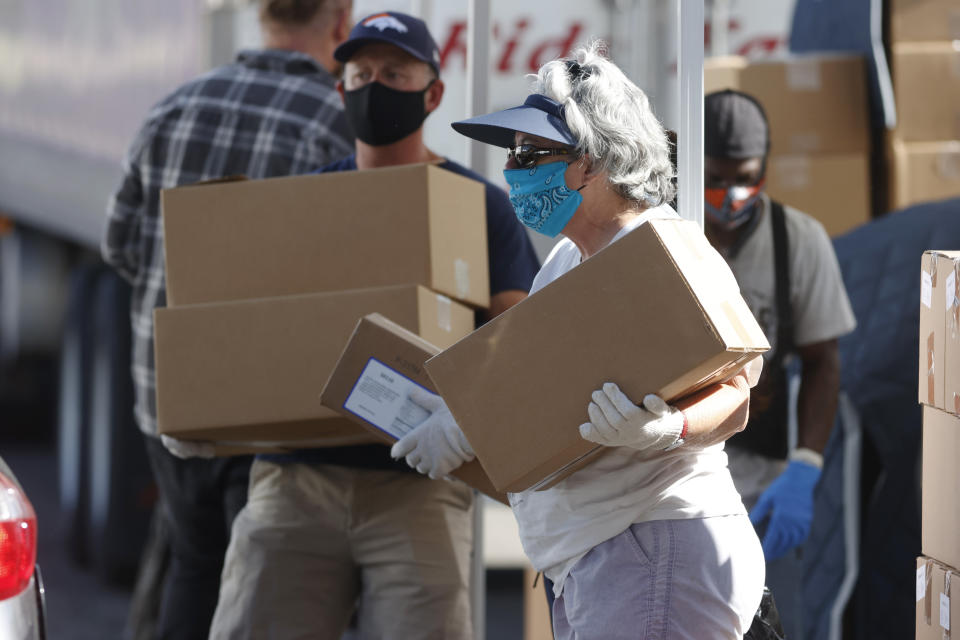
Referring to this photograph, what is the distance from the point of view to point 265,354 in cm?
241

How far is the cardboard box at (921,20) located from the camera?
4.04 meters

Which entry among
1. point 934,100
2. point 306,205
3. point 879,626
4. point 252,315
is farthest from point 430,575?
point 934,100

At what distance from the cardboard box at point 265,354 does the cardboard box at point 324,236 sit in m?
0.06

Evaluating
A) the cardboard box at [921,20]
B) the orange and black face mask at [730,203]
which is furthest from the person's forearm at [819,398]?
the cardboard box at [921,20]

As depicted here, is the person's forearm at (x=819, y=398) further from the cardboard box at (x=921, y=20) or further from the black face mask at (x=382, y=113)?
the cardboard box at (x=921, y=20)

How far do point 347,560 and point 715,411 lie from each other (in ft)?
3.31

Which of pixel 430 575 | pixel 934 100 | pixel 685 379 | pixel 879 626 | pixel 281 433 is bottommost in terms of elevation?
pixel 879 626

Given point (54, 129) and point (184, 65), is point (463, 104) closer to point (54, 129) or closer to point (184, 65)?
point (184, 65)

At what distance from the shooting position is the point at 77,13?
21.7ft

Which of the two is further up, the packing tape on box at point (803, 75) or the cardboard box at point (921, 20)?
the cardboard box at point (921, 20)

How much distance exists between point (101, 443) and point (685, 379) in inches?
177

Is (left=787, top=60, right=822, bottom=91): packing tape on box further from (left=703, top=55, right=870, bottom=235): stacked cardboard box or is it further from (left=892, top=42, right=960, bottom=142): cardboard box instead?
(left=892, top=42, right=960, bottom=142): cardboard box

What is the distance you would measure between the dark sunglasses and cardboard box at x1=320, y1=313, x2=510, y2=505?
44 cm

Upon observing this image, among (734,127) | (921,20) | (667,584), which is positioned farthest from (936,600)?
(921,20)
